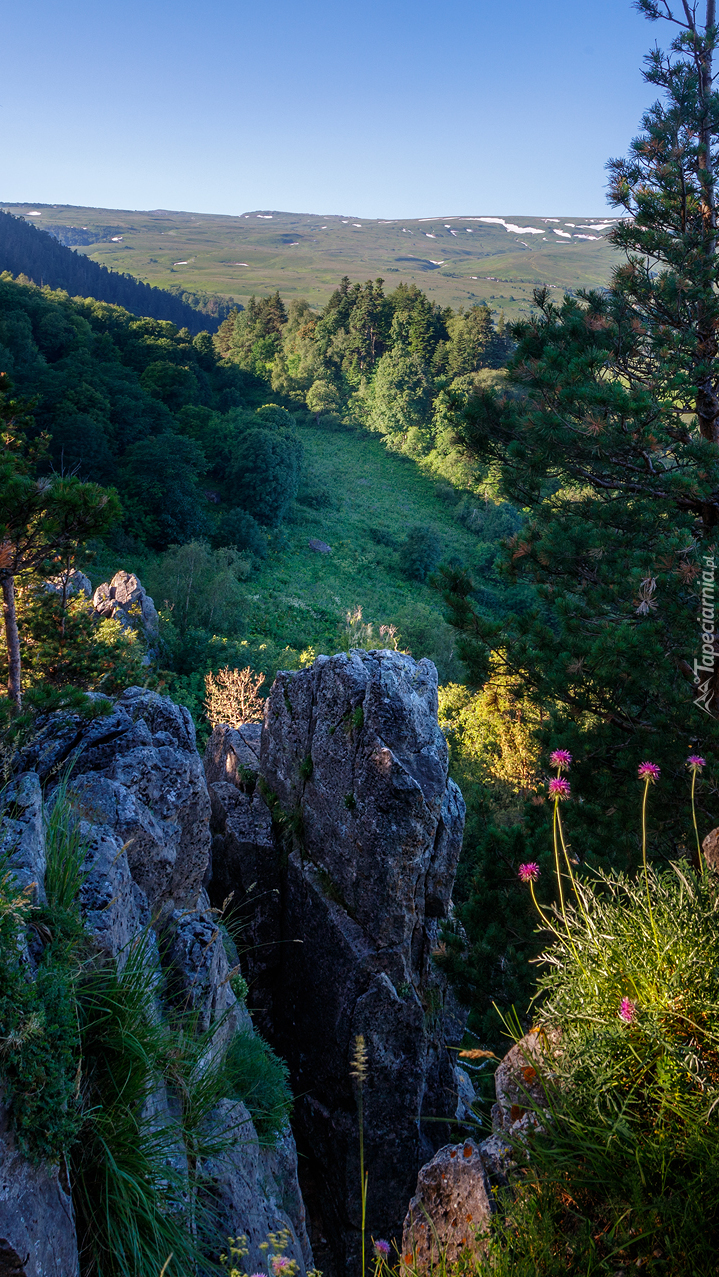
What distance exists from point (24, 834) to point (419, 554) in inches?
1739

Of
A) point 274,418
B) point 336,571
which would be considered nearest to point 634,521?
point 336,571

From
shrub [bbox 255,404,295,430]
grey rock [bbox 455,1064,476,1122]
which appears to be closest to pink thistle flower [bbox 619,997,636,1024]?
grey rock [bbox 455,1064,476,1122]

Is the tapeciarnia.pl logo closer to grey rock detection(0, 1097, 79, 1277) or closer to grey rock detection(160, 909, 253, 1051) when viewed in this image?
grey rock detection(160, 909, 253, 1051)

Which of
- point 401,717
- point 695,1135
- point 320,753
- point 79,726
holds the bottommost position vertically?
point 320,753

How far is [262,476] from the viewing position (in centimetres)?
4456

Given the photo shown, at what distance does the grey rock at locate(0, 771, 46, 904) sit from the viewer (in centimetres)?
286

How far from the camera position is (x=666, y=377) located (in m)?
7.66

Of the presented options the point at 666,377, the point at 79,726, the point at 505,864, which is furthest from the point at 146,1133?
the point at 666,377

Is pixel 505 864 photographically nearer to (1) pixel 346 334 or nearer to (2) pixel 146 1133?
(2) pixel 146 1133

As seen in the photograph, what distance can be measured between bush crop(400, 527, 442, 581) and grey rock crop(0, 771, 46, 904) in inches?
1708

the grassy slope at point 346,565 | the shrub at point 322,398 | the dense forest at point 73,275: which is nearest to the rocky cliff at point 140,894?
the grassy slope at point 346,565

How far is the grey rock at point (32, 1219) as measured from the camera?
2.02 metres

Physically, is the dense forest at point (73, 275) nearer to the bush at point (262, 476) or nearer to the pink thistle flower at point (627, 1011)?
the bush at point (262, 476)

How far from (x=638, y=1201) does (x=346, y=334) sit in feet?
256
